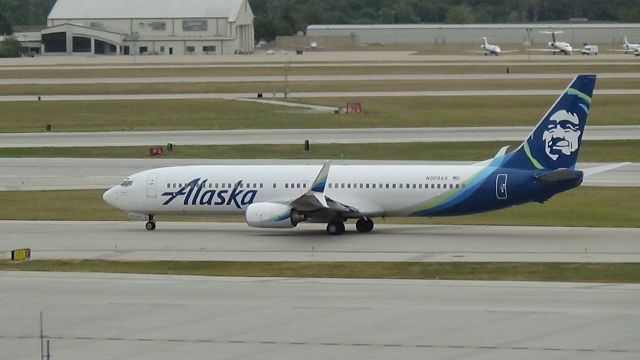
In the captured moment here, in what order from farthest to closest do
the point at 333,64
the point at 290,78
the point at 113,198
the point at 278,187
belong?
the point at 333,64
the point at 290,78
the point at 113,198
the point at 278,187

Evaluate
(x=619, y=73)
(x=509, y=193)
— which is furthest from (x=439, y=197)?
(x=619, y=73)

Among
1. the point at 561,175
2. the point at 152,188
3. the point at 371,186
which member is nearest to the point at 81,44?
the point at 152,188

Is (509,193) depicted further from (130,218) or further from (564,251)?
(130,218)

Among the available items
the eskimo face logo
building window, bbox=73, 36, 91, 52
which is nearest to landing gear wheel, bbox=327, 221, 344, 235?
the eskimo face logo

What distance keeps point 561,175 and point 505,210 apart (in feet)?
29.3

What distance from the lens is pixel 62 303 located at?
34.4 metres

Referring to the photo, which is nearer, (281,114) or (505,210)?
(505,210)

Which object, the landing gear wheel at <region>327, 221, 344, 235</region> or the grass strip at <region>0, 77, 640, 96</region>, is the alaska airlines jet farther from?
the grass strip at <region>0, 77, 640, 96</region>

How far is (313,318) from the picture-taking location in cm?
3194

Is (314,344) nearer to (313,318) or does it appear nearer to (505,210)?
(313,318)

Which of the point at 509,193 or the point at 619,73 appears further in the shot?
the point at 619,73

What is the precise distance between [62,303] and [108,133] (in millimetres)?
54535

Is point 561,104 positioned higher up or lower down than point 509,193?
higher up

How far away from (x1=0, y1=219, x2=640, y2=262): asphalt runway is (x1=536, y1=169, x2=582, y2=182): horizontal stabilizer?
2.13 meters
